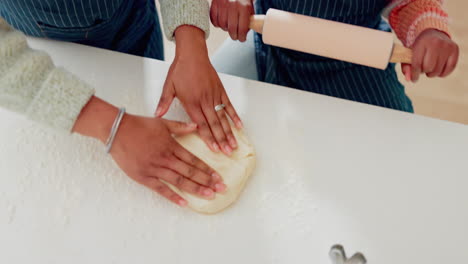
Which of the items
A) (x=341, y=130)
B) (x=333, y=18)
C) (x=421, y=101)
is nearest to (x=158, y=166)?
(x=341, y=130)

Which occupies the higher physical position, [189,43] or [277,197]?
[189,43]

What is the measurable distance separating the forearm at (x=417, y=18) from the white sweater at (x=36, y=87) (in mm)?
631

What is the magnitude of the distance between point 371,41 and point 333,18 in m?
0.23

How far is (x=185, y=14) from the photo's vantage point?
788 millimetres

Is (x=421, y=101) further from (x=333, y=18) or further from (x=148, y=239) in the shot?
(x=148, y=239)

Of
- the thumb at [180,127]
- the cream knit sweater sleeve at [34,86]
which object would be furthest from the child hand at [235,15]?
the cream knit sweater sleeve at [34,86]

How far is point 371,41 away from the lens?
28.1 inches

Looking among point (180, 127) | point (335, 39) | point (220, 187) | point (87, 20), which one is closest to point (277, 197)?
point (220, 187)

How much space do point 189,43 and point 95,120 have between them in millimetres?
238

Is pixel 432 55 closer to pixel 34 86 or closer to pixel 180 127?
pixel 180 127

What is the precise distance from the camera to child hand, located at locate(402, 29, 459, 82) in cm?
76

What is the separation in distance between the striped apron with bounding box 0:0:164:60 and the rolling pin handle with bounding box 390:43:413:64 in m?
0.55

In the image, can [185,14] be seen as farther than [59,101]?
Yes

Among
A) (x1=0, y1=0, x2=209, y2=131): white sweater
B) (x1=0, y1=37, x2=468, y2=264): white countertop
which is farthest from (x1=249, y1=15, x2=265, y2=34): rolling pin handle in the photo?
(x1=0, y1=0, x2=209, y2=131): white sweater
